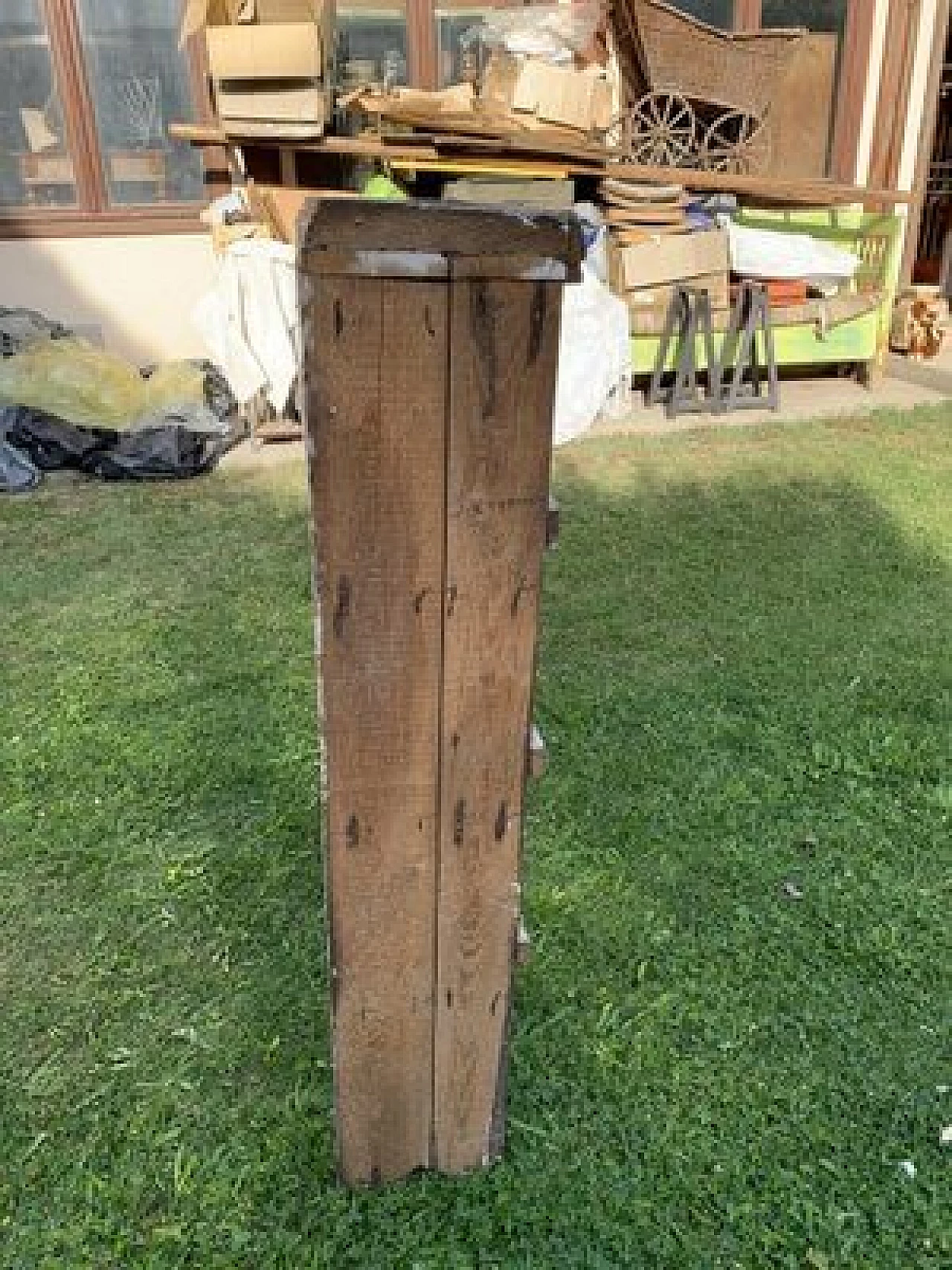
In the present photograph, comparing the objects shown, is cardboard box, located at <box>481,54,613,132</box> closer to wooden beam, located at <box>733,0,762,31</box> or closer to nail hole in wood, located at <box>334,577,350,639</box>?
wooden beam, located at <box>733,0,762,31</box>

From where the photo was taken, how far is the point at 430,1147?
1.35 m

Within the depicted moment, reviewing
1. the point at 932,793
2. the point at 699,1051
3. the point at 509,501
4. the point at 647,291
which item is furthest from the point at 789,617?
the point at 647,291

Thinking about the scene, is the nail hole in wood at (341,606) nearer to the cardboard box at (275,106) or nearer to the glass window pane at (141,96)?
the cardboard box at (275,106)

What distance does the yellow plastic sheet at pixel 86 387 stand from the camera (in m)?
4.20

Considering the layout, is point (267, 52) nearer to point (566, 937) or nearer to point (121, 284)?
point (121, 284)

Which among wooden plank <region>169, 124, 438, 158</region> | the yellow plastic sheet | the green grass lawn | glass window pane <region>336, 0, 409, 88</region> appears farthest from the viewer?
glass window pane <region>336, 0, 409, 88</region>

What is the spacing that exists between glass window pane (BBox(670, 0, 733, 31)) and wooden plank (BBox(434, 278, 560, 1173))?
5995 millimetres

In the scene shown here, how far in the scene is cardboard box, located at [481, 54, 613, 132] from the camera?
4.99 m

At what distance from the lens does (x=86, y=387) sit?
4289 millimetres

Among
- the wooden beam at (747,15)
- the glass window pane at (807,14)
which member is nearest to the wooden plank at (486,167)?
the wooden beam at (747,15)

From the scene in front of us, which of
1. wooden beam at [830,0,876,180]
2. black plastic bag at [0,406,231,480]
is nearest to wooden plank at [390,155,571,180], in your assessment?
black plastic bag at [0,406,231,480]

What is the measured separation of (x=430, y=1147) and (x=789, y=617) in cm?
199

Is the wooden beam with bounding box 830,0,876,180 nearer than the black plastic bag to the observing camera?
No

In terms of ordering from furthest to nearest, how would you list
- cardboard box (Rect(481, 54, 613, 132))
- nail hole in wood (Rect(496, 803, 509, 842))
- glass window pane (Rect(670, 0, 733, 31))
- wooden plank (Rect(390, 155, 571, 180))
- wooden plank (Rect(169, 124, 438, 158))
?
glass window pane (Rect(670, 0, 733, 31))
cardboard box (Rect(481, 54, 613, 132))
wooden plank (Rect(390, 155, 571, 180))
wooden plank (Rect(169, 124, 438, 158))
nail hole in wood (Rect(496, 803, 509, 842))
